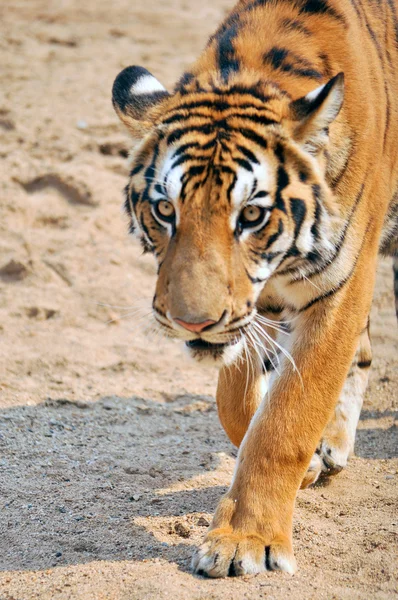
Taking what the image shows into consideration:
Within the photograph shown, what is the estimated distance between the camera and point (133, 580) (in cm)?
298

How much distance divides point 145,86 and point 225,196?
0.81 metres

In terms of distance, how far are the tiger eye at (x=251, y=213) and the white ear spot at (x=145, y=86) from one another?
0.78 meters

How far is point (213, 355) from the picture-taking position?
3123mm

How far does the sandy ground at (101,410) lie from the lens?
3146 millimetres

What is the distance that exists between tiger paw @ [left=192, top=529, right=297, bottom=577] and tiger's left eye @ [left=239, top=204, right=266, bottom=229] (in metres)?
1.05

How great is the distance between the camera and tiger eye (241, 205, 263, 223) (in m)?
3.06

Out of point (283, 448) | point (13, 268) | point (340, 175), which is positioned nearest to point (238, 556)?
point (283, 448)

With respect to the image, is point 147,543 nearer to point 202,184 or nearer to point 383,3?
point 202,184

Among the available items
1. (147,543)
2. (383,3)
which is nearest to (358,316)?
(147,543)

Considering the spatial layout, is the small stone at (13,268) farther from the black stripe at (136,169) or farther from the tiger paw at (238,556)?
the tiger paw at (238,556)

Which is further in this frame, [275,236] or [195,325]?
[275,236]

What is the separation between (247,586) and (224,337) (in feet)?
2.64

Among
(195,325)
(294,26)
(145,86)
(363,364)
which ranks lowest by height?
(363,364)

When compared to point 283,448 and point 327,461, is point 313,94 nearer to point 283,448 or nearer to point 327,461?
point 283,448
